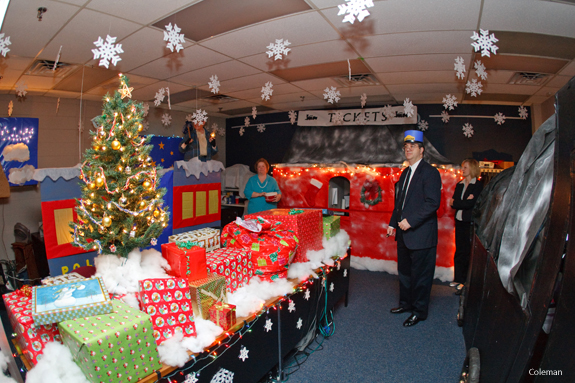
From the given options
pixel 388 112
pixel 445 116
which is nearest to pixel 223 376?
pixel 388 112

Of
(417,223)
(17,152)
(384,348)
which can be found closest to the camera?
(384,348)

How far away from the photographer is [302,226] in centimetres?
278

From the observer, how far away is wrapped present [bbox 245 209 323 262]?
2.67m

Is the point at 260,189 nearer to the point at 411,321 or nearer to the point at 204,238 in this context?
the point at 204,238

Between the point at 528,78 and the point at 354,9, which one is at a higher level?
the point at 528,78

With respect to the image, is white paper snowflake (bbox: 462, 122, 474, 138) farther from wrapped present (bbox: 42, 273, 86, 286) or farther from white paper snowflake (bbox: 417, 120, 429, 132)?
wrapped present (bbox: 42, 273, 86, 286)

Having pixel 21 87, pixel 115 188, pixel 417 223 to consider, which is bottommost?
pixel 417 223

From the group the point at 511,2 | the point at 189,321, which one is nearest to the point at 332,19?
the point at 511,2

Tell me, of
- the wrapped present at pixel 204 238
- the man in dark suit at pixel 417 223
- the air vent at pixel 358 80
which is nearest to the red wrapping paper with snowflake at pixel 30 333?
the wrapped present at pixel 204 238

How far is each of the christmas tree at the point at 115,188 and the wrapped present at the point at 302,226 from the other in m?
0.98

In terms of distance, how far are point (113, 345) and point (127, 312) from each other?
0.63 ft

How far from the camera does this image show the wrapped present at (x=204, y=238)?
2.38 m

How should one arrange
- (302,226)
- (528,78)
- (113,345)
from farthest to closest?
(528,78) < (302,226) < (113,345)

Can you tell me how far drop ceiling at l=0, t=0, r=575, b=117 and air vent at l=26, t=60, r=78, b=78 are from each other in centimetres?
5
